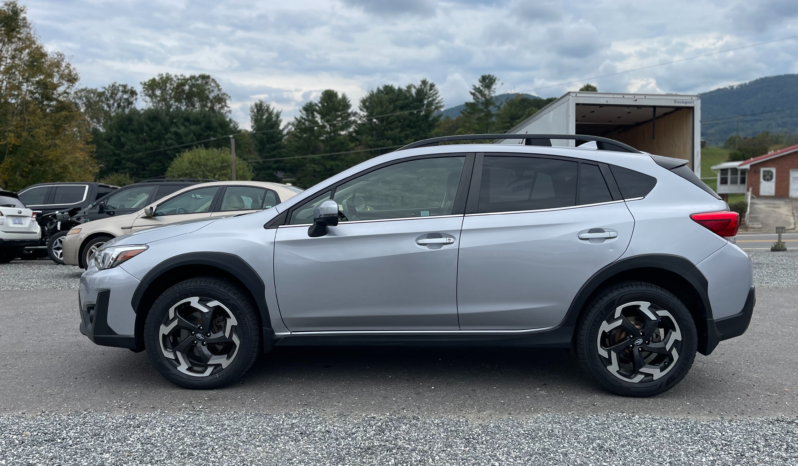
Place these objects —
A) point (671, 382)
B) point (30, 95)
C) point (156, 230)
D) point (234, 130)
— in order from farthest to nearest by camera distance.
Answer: point (234, 130) → point (30, 95) → point (156, 230) → point (671, 382)

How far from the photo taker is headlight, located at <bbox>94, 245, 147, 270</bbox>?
4047mm

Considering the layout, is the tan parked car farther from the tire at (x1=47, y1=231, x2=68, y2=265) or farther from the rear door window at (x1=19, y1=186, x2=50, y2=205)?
the rear door window at (x1=19, y1=186, x2=50, y2=205)

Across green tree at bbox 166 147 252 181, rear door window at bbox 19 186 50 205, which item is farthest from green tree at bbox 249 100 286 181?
rear door window at bbox 19 186 50 205

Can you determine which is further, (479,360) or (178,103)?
(178,103)

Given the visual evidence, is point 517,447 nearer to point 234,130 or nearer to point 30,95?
point 30,95

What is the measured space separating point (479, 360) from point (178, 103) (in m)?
88.7

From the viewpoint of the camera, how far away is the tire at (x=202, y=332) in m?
3.92

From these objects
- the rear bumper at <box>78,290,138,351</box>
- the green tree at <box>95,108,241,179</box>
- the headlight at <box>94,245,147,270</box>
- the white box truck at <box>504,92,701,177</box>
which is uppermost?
the green tree at <box>95,108,241,179</box>

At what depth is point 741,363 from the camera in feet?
15.3

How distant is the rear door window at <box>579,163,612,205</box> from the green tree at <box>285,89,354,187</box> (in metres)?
65.9

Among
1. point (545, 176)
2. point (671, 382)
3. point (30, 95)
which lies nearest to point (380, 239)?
point (545, 176)

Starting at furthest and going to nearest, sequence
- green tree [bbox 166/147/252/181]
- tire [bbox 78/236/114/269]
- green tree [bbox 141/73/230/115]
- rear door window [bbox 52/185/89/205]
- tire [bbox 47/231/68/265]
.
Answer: green tree [bbox 141/73/230/115] < green tree [bbox 166/147/252/181] < rear door window [bbox 52/185/89/205] < tire [bbox 47/231/68/265] < tire [bbox 78/236/114/269]

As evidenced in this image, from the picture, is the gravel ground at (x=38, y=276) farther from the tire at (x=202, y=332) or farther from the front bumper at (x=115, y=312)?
the tire at (x=202, y=332)

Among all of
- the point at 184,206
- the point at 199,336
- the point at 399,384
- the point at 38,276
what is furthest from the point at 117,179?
the point at 399,384
